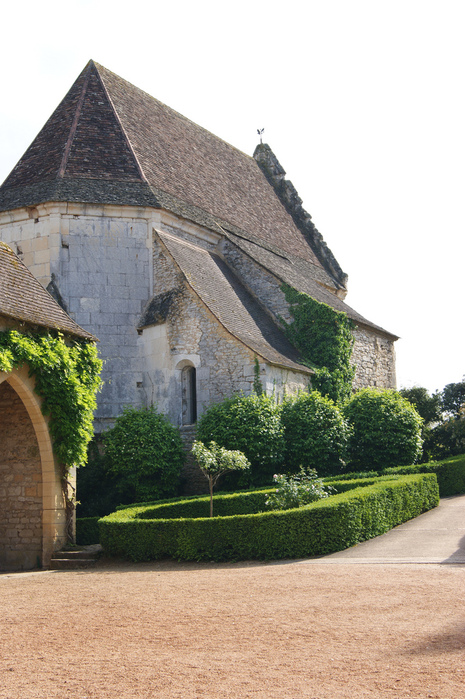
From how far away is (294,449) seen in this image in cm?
1822

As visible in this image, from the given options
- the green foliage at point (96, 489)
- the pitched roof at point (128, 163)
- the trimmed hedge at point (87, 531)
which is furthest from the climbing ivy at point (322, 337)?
the trimmed hedge at point (87, 531)

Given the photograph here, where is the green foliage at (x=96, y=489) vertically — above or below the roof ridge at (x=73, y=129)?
below

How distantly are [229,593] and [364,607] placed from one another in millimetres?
1872

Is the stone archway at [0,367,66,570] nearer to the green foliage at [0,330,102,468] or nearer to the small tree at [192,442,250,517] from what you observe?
the green foliage at [0,330,102,468]

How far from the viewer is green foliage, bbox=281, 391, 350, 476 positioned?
18.3 meters

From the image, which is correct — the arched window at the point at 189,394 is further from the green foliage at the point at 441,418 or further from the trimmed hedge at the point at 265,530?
the green foliage at the point at 441,418

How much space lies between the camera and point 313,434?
1833cm

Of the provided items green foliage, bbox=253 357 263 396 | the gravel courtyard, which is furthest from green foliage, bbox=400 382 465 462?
the gravel courtyard

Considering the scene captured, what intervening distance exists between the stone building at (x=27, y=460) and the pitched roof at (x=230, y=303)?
607 cm

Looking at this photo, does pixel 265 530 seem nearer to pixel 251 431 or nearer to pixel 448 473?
pixel 251 431

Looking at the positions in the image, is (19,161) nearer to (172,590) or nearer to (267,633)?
(172,590)

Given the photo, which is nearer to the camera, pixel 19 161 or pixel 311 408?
pixel 311 408

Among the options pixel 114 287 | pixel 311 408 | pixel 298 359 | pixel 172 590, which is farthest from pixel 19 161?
pixel 172 590

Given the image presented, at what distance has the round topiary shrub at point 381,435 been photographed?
20.0 meters
